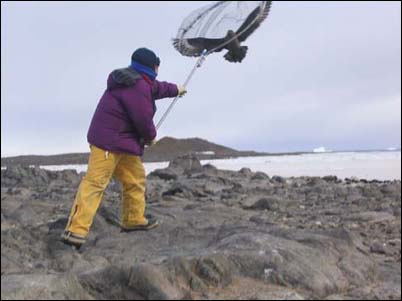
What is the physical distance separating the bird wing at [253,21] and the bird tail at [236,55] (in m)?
0.13

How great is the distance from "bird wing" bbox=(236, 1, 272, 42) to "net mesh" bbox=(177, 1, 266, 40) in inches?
1.7

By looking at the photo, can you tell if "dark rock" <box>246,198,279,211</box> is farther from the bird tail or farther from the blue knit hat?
the blue knit hat

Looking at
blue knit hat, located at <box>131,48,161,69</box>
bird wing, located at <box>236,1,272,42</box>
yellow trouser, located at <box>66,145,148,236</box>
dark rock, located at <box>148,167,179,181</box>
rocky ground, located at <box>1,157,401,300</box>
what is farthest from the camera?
dark rock, located at <box>148,167,179,181</box>

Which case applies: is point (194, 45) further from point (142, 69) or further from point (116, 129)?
point (116, 129)

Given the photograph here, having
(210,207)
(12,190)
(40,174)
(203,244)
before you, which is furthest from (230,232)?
(40,174)

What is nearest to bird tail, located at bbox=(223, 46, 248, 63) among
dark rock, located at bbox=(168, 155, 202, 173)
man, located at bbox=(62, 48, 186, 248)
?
man, located at bbox=(62, 48, 186, 248)

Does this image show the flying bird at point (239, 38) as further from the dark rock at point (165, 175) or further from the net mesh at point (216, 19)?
the dark rock at point (165, 175)

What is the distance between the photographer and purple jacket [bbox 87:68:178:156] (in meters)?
4.88

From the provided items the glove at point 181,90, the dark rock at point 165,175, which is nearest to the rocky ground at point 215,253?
the glove at point 181,90

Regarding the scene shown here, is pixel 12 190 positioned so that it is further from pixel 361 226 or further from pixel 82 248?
pixel 361 226

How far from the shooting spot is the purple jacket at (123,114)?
4883 millimetres

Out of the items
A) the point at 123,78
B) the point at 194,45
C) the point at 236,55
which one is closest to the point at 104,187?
the point at 123,78

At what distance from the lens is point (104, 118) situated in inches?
194

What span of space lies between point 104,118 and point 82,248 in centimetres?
98
